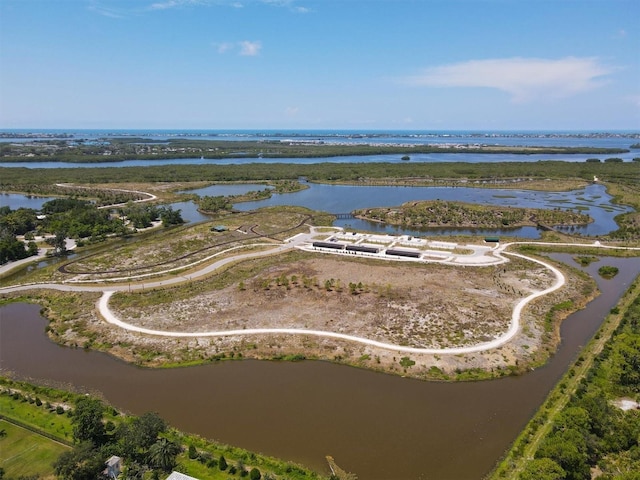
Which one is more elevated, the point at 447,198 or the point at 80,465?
the point at 447,198

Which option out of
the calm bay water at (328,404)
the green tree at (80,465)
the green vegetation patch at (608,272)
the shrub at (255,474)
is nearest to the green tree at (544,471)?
the calm bay water at (328,404)

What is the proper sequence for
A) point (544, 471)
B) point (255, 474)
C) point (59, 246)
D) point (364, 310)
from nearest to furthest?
1. point (544, 471)
2. point (255, 474)
3. point (364, 310)
4. point (59, 246)

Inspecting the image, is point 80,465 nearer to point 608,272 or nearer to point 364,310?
point 364,310

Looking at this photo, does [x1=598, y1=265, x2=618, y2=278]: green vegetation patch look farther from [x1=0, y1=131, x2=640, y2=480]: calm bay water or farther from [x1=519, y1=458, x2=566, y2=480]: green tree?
[x1=519, y1=458, x2=566, y2=480]: green tree

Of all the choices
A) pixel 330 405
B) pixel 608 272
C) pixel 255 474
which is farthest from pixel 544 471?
pixel 608 272

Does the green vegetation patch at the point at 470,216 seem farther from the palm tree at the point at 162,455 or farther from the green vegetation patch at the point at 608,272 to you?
the palm tree at the point at 162,455

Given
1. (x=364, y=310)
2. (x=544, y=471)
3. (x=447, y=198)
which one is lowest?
(x=364, y=310)
